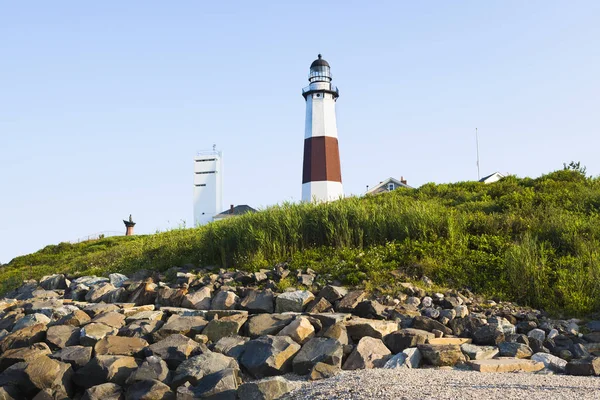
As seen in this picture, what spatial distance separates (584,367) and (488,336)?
135cm

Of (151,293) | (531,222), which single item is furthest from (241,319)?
(531,222)

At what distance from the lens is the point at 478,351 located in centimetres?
711

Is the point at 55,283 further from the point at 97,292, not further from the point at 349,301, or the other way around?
the point at 349,301

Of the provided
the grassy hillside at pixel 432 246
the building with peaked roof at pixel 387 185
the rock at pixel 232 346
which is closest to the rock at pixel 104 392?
the rock at pixel 232 346

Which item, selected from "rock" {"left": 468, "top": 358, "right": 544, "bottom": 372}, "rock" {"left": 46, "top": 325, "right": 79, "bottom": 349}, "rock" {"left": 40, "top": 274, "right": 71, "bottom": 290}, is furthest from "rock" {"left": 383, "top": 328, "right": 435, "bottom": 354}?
"rock" {"left": 40, "top": 274, "right": 71, "bottom": 290}

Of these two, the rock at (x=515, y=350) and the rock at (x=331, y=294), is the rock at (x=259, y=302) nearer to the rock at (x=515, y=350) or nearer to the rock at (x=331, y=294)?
the rock at (x=331, y=294)

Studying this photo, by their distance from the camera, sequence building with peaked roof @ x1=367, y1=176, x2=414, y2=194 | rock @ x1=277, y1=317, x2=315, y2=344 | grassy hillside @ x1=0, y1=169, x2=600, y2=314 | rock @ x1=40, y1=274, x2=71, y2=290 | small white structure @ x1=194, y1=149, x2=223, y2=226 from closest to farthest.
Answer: rock @ x1=277, y1=317, x2=315, y2=344 → grassy hillside @ x1=0, y1=169, x2=600, y2=314 → rock @ x1=40, y1=274, x2=71, y2=290 → building with peaked roof @ x1=367, y1=176, x2=414, y2=194 → small white structure @ x1=194, y1=149, x2=223, y2=226

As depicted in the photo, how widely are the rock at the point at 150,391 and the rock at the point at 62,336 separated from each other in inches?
82.5

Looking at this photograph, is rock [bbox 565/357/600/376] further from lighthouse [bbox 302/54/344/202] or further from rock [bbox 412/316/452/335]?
lighthouse [bbox 302/54/344/202]

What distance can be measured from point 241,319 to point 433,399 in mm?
3884

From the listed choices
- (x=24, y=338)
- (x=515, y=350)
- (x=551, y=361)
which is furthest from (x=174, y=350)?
(x=551, y=361)

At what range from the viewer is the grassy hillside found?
34.1ft

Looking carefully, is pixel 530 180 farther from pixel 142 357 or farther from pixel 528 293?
pixel 142 357

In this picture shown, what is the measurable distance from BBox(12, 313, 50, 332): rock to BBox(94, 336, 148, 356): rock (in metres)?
2.20
